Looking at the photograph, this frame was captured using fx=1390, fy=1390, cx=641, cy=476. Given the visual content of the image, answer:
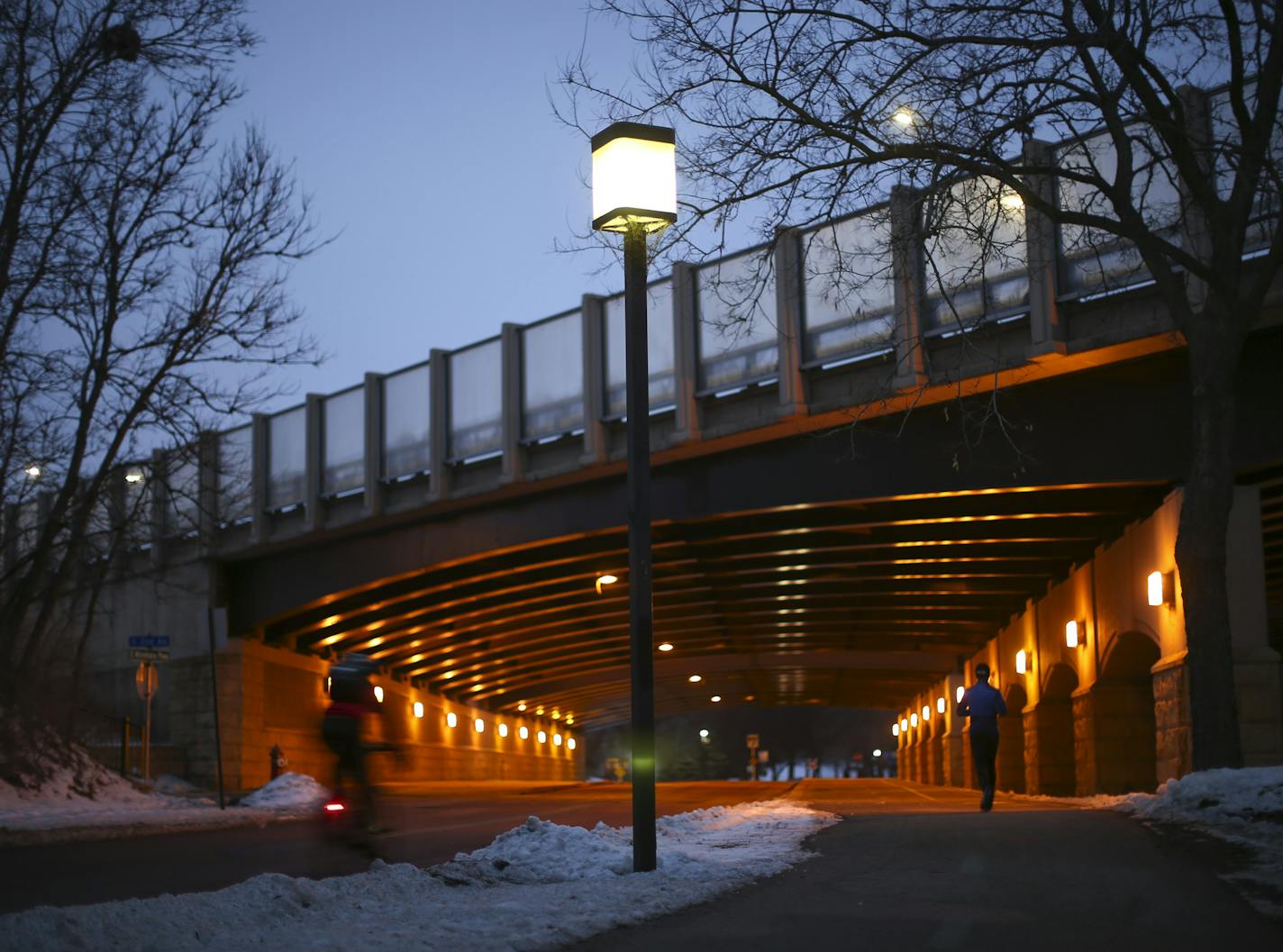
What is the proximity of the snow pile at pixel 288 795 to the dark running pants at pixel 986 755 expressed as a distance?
35.2 ft

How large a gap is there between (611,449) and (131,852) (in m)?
14.9

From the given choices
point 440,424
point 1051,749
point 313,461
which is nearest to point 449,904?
point 440,424

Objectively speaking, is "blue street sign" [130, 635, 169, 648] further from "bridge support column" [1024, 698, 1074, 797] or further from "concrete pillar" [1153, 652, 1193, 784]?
"bridge support column" [1024, 698, 1074, 797]

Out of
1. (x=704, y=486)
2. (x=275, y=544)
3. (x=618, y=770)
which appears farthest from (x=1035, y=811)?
(x=618, y=770)

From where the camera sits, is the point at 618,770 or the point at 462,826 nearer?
the point at 462,826

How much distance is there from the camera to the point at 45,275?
784 inches

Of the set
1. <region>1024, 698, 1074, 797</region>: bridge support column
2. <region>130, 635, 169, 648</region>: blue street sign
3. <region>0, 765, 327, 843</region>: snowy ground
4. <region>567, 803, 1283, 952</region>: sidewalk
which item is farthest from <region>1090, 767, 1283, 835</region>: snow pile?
<region>1024, 698, 1074, 797</region>: bridge support column

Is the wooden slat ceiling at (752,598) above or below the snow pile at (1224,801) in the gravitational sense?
above

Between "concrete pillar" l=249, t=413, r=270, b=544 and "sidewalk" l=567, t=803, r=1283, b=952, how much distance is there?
25504 millimetres

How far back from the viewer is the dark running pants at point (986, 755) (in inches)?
661

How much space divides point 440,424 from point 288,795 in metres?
9.48

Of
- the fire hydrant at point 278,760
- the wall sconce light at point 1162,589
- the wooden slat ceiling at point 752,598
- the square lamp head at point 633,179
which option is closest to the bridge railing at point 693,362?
the wooden slat ceiling at point 752,598

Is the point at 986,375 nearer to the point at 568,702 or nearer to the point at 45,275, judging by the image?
the point at 45,275

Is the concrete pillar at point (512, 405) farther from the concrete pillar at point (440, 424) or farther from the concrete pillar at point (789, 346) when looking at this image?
the concrete pillar at point (789, 346)
